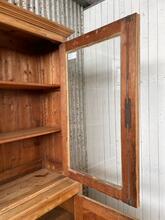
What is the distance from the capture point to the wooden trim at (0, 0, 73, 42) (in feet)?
3.91

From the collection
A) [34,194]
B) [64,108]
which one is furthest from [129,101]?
[34,194]

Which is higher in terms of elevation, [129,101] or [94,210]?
[129,101]

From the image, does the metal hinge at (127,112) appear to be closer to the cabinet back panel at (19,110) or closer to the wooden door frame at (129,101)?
the wooden door frame at (129,101)

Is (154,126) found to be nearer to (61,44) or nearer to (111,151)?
(111,151)

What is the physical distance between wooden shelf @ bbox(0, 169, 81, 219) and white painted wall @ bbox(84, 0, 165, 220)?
2.38 feet

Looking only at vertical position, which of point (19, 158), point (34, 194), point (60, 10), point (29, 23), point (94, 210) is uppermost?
point (60, 10)

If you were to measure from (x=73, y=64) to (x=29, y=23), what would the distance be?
1.93 feet

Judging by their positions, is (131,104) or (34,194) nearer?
(131,104)

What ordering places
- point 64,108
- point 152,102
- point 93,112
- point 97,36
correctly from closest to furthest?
point 97,36, point 64,108, point 152,102, point 93,112

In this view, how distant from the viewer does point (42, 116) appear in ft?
6.09

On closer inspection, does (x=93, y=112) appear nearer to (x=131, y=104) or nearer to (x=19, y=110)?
(x=19, y=110)

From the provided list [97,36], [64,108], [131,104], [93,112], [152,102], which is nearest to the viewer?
[131,104]

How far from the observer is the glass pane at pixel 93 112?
185 centimetres

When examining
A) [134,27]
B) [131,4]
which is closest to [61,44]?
[134,27]
